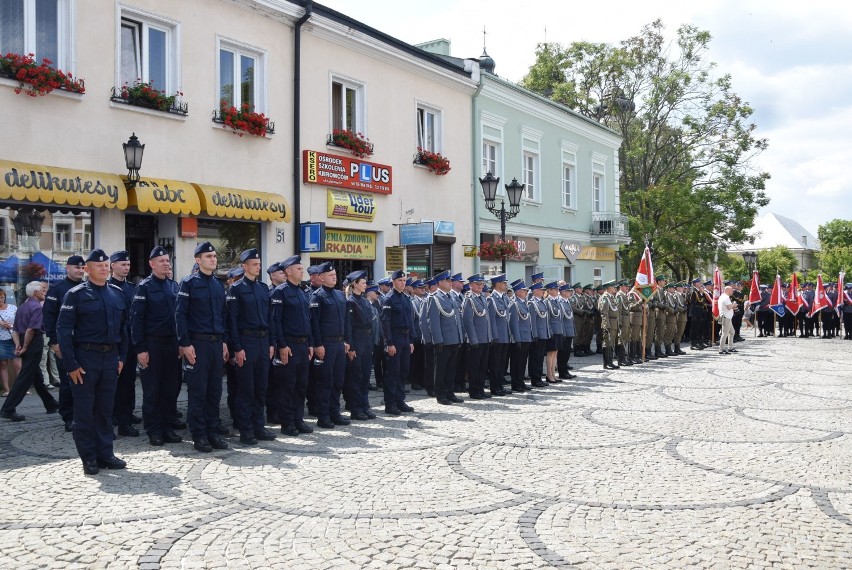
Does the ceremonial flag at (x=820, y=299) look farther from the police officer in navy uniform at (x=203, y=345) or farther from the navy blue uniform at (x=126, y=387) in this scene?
the navy blue uniform at (x=126, y=387)

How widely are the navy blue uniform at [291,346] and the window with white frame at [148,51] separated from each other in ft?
21.2

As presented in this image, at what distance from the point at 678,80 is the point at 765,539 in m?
36.5

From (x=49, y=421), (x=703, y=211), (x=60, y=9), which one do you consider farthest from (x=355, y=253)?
(x=703, y=211)

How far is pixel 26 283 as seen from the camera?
39.9ft

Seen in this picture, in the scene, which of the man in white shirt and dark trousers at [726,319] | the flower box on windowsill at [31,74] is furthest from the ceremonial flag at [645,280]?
the flower box on windowsill at [31,74]

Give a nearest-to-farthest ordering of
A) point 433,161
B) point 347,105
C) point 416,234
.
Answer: point 347,105, point 416,234, point 433,161

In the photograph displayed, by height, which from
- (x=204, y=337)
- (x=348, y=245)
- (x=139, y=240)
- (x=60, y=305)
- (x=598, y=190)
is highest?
(x=598, y=190)

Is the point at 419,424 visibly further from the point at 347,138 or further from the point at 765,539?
the point at 347,138

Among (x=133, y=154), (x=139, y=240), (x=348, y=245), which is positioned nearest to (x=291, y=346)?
(x=133, y=154)

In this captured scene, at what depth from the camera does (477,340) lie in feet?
39.5

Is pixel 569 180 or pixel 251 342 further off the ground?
pixel 569 180

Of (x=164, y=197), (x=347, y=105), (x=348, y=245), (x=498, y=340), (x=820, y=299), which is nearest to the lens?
(x=498, y=340)

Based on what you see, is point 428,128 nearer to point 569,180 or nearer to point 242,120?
point 242,120

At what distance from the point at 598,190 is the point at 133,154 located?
73.7 feet
